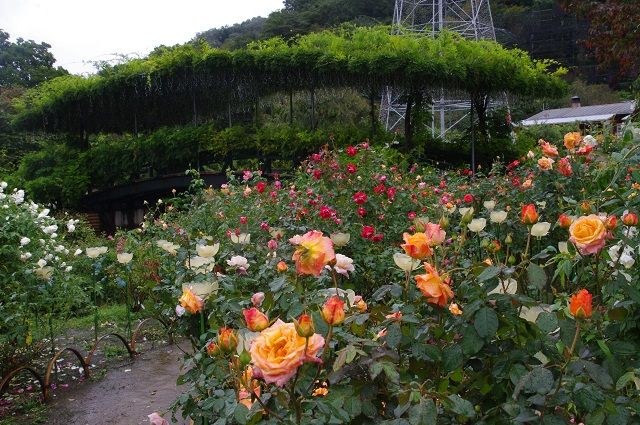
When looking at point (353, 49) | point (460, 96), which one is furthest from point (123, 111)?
point (460, 96)

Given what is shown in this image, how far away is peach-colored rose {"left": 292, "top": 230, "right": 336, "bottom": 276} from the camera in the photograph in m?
1.11

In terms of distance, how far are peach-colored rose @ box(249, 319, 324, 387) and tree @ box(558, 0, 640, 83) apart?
6.67 m

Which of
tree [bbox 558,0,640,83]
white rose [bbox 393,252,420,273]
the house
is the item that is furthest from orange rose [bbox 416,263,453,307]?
the house

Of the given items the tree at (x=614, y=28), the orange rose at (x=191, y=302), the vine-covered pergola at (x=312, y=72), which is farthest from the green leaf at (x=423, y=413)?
the vine-covered pergola at (x=312, y=72)

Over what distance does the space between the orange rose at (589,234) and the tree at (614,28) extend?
6177 millimetres

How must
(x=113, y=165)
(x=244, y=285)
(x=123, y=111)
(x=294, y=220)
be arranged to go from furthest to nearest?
(x=123, y=111), (x=113, y=165), (x=294, y=220), (x=244, y=285)

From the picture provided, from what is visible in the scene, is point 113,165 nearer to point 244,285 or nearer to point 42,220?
point 42,220

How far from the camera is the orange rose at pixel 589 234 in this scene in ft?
3.61

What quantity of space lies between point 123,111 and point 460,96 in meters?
7.32

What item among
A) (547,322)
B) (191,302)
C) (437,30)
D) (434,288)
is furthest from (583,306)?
(437,30)

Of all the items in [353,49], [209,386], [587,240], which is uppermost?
[353,49]

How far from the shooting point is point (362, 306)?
1.26 metres

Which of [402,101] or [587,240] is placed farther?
[402,101]

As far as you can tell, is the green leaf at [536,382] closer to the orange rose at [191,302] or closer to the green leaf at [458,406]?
the green leaf at [458,406]
